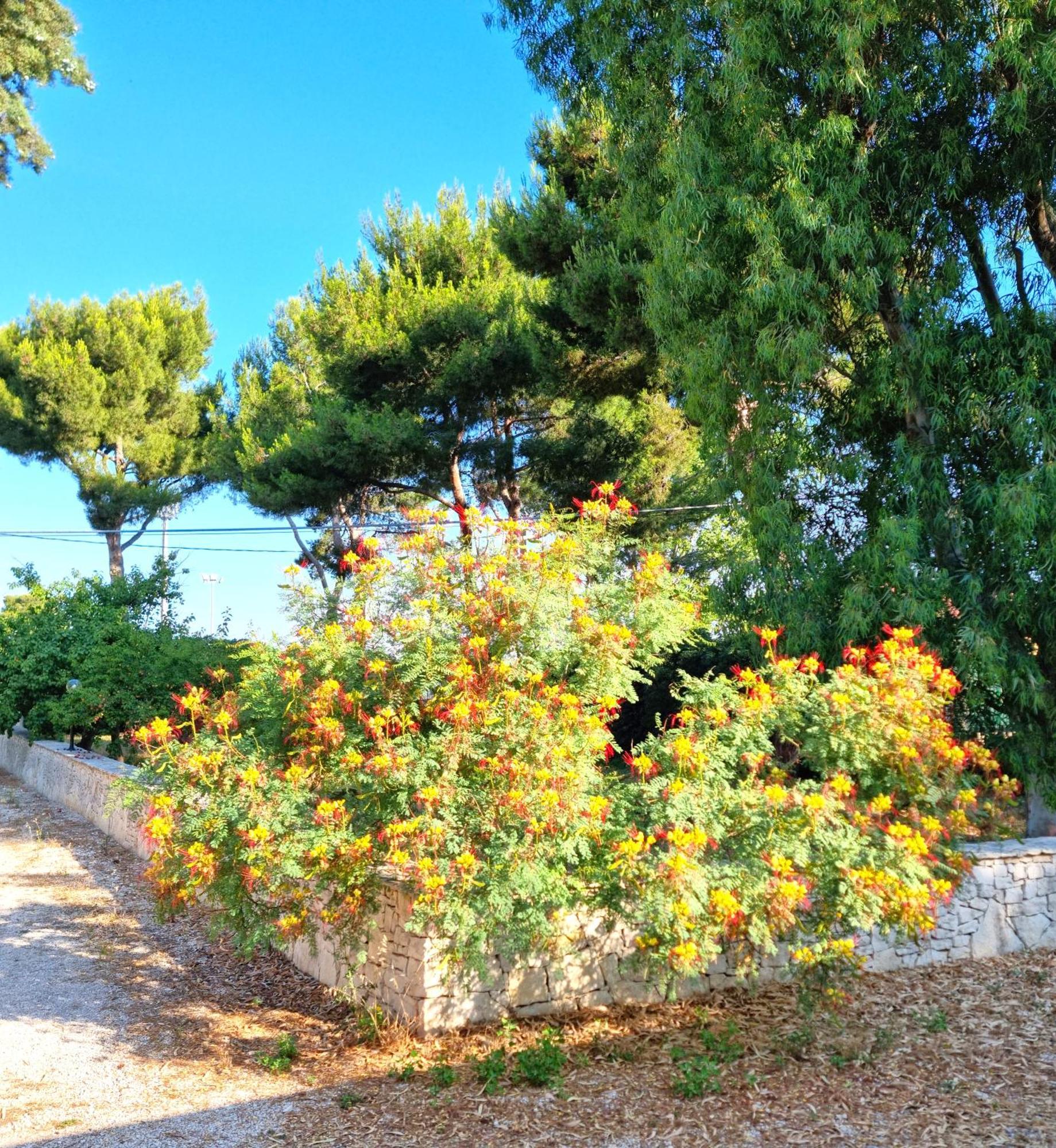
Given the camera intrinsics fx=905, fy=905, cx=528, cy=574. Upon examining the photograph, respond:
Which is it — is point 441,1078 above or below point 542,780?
below

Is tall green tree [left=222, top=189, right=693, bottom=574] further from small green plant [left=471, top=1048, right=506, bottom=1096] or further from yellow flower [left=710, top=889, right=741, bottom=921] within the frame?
yellow flower [left=710, top=889, right=741, bottom=921]

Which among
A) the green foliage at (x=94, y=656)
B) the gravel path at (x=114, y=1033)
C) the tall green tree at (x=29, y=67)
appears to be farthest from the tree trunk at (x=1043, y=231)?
the tall green tree at (x=29, y=67)

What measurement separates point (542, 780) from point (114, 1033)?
2715 mm

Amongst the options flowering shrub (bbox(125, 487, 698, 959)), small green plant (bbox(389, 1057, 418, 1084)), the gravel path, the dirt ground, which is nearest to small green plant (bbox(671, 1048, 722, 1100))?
the dirt ground

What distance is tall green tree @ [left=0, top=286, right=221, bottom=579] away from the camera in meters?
20.5

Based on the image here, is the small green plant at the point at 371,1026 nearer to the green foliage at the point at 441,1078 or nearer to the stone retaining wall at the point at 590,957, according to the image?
the stone retaining wall at the point at 590,957

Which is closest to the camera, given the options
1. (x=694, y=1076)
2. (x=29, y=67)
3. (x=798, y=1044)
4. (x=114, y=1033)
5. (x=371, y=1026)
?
(x=694, y=1076)

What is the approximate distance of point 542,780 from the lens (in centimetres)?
350

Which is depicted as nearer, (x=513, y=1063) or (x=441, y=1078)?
(x=441, y=1078)

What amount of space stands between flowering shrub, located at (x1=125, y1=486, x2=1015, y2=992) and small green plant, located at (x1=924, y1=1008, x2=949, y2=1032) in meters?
0.71

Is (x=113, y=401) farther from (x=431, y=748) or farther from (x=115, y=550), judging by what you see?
(x=431, y=748)

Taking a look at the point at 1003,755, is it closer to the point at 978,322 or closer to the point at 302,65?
the point at 978,322

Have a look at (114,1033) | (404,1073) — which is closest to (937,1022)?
(404,1073)

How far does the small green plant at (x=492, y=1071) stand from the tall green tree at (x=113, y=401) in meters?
19.7
